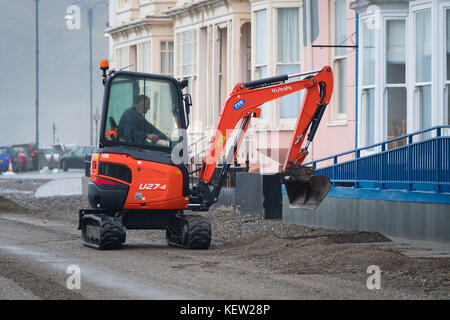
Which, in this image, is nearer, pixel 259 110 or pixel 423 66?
pixel 259 110

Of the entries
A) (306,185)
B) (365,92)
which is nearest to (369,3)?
(365,92)

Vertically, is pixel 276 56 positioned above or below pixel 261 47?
below

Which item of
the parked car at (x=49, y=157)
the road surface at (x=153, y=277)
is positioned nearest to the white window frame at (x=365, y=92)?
the road surface at (x=153, y=277)

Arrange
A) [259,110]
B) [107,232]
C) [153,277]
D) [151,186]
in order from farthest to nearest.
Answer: [259,110] < [151,186] < [107,232] < [153,277]

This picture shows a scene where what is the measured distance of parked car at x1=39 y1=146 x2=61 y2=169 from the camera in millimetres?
63978

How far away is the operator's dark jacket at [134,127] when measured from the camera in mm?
16719

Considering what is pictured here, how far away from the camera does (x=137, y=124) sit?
16.8 m

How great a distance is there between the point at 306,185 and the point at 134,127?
3.06m

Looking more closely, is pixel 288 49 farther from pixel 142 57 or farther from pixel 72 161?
pixel 72 161

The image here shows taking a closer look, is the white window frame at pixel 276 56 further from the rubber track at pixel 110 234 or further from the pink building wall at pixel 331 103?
the rubber track at pixel 110 234

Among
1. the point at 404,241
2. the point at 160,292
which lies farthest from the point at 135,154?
the point at 160,292

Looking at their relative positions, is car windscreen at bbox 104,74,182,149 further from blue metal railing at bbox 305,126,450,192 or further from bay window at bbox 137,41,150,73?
bay window at bbox 137,41,150,73

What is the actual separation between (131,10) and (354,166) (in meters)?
21.7

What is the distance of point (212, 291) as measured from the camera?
11141 millimetres
